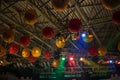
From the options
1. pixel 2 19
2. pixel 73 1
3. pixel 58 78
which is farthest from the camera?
pixel 58 78

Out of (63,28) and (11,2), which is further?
(63,28)

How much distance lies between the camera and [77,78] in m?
16.6

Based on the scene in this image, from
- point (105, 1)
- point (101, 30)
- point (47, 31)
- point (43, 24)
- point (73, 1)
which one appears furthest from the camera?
point (101, 30)

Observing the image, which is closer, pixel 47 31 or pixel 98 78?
pixel 47 31

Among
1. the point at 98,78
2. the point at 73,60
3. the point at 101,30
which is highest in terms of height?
the point at 101,30

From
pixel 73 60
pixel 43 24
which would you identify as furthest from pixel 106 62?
pixel 43 24

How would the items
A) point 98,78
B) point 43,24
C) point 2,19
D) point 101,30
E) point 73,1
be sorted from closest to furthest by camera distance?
1. point 73,1
2. point 2,19
3. point 43,24
4. point 101,30
5. point 98,78

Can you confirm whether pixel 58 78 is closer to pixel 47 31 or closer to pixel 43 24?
pixel 43 24

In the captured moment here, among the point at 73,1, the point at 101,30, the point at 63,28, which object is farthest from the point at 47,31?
the point at 101,30

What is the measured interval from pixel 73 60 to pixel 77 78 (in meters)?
1.64

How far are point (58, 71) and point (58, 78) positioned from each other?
0.50 meters

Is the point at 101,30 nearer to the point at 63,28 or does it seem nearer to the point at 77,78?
the point at 63,28

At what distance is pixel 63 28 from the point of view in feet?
34.1

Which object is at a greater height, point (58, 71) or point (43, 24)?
point (43, 24)
